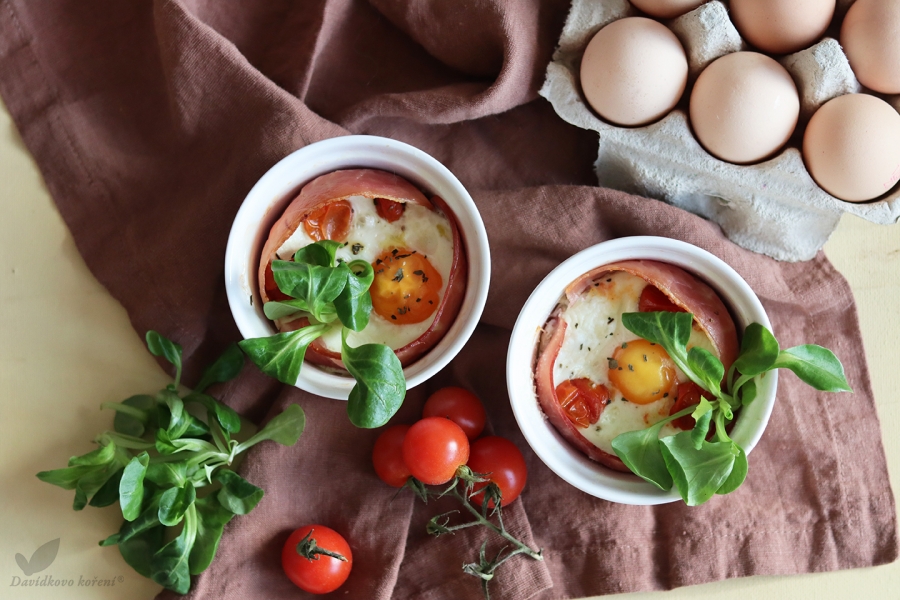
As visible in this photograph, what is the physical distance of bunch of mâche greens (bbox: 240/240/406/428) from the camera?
3.49 ft

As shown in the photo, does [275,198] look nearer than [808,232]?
Yes

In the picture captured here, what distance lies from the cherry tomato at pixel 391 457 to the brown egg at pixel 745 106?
74cm

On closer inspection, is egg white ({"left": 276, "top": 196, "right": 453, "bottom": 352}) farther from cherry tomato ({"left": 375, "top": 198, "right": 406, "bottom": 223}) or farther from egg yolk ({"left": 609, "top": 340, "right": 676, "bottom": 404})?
egg yolk ({"left": 609, "top": 340, "right": 676, "bottom": 404})

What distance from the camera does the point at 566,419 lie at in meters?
1.21

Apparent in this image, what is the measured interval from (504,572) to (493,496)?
0.52 ft

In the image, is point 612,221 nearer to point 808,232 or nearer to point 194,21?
point 808,232

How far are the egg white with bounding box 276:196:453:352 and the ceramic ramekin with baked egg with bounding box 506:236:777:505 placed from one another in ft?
0.54

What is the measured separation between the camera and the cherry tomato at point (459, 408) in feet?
4.34

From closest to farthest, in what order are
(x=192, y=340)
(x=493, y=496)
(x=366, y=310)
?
(x=366, y=310) → (x=493, y=496) → (x=192, y=340)

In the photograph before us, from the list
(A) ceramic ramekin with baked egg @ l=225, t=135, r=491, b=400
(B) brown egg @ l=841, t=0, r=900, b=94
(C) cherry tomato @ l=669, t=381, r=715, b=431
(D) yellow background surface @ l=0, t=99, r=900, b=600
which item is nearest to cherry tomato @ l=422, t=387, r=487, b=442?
(A) ceramic ramekin with baked egg @ l=225, t=135, r=491, b=400

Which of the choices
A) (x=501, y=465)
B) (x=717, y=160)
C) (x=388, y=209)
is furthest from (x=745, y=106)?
(x=501, y=465)

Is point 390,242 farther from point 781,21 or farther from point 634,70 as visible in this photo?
point 781,21

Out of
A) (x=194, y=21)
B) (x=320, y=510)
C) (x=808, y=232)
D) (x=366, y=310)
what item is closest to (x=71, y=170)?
(x=194, y=21)

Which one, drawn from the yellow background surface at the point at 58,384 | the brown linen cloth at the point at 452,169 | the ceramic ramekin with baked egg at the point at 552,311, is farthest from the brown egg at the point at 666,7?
the yellow background surface at the point at 58,384
